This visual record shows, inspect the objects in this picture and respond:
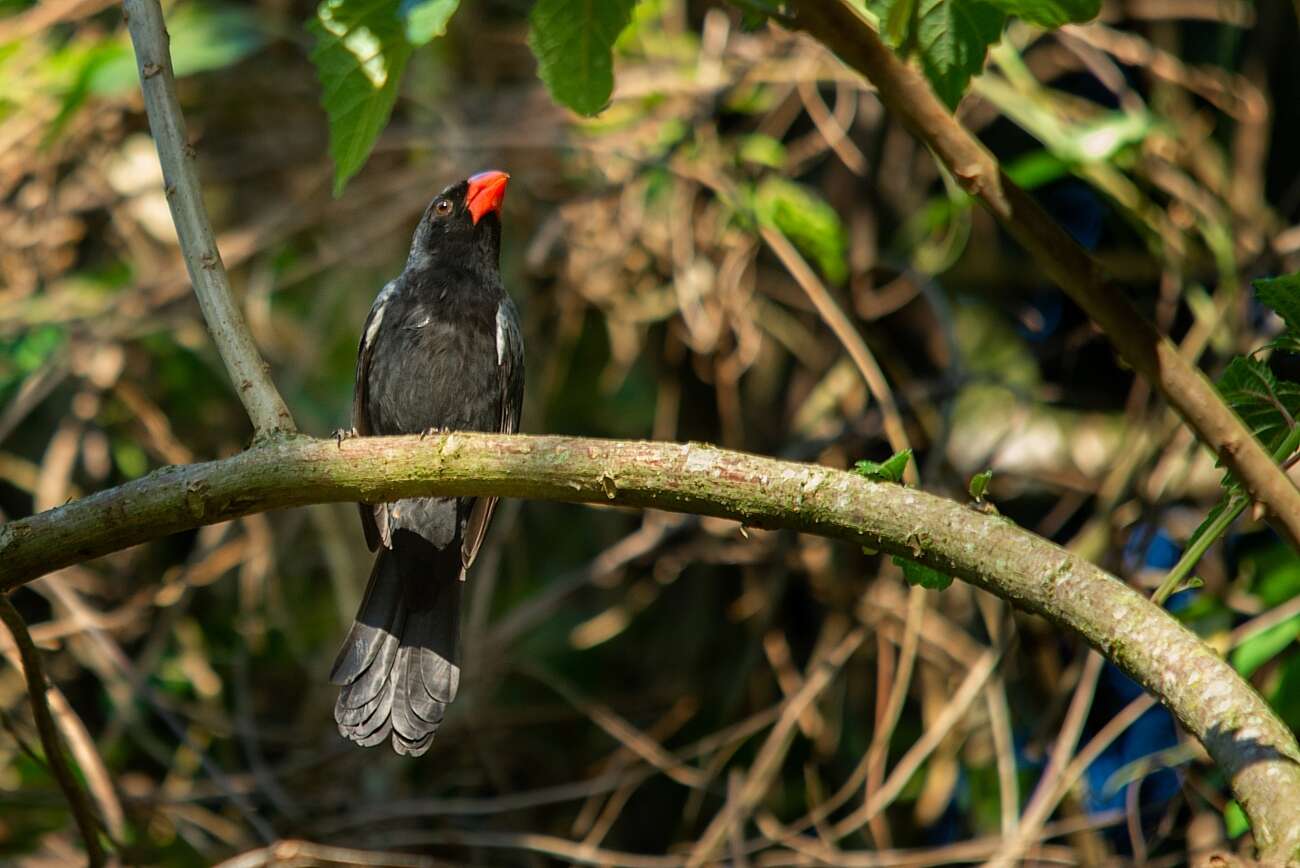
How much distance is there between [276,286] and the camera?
454 centimetres

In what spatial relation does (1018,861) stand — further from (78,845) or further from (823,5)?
(78,845)

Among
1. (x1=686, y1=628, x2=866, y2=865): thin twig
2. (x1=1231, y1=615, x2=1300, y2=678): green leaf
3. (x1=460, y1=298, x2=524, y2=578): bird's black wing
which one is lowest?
(x1=686, y1=628, x2=866, y2=865): thin twig

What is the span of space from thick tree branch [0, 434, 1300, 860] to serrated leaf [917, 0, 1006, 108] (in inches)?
22.9

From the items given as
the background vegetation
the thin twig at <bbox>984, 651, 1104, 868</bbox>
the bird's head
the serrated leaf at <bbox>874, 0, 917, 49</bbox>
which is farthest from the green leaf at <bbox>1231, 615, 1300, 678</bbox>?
the bird's head

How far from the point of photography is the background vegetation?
3721 mm

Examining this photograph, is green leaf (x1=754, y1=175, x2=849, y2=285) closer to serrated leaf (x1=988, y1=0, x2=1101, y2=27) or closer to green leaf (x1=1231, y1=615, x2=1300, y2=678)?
green leaf (x1=1231, y1=615, x2=1300, y2=678)

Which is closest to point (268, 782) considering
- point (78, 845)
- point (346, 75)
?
point (78, 845)

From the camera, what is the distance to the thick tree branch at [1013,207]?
1.70 m

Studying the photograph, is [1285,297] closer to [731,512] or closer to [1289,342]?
[1289,342]

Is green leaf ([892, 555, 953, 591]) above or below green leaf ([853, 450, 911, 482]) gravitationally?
below

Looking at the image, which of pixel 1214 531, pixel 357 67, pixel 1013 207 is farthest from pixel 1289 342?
pixel 357 67

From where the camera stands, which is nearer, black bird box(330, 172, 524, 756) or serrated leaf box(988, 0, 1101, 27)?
serrated leaf box(988, 0, 1101, 27)

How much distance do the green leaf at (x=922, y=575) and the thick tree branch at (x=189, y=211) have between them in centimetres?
103

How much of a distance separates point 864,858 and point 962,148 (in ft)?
7.20
